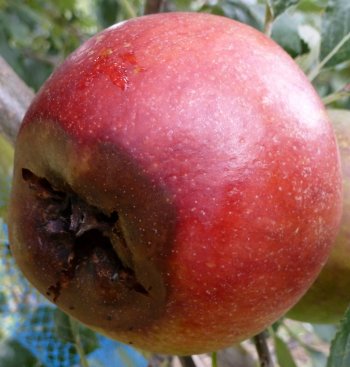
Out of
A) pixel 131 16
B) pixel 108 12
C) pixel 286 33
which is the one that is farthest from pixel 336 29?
pixel 108 12

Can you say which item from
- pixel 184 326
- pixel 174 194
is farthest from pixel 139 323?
pixel 174 194

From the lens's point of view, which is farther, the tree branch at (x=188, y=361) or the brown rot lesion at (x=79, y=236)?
the tree branch at (x=188, y=361)

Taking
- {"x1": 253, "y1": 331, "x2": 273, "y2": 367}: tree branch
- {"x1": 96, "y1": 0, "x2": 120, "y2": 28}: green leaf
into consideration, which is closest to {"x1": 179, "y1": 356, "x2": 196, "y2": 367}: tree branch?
{"x1": 253, "y1": 331, "x2": 273, "y2": 367}: tree branch

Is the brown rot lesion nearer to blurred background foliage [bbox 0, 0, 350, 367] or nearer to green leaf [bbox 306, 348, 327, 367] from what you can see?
blurred background foliage [bbox 0, 0, 350, 367]

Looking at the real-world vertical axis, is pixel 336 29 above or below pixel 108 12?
above

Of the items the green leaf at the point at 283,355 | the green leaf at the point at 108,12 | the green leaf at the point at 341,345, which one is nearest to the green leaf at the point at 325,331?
the green leaf at the point at 283,355

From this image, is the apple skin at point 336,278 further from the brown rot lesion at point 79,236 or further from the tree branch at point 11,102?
the tree branch at point 11,102

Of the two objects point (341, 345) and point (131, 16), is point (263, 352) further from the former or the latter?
point (131, 16)
